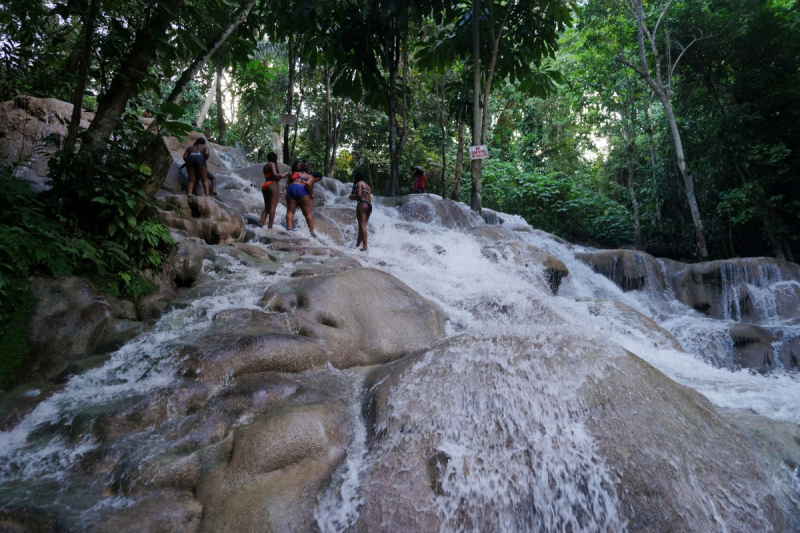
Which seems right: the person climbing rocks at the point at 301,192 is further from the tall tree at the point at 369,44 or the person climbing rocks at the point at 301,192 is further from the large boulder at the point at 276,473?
the large boulder at the point at 276,473

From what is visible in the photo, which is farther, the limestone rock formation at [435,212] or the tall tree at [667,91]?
the limestone rock formation at [435,212]

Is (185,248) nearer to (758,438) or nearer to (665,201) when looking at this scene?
(758,438)

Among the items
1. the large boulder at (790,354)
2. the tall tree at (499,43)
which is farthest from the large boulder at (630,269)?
the tall tree at (499,43)

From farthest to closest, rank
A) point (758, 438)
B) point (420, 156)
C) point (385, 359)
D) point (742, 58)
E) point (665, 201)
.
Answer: point (420, 156)
point (665, 201)
point (742, 58)
point (385, 359)
point (758, 438)

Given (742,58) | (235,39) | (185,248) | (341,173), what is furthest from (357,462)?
(341,173)

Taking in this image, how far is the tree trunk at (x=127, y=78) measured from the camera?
4.67 m

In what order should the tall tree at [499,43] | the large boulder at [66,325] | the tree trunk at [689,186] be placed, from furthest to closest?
the tree trunk at [689,186]
the tall tree at [499,43]
the large boulder at [66,325]

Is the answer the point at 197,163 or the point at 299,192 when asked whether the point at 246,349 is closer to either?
the point at 299,192

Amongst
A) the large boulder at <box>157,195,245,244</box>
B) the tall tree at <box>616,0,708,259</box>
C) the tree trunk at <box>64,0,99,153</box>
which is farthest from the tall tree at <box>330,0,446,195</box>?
the tree trunk at <box>64,0,99,153</box>

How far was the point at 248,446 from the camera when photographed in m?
2.77

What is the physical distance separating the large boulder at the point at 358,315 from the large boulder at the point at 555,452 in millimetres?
854

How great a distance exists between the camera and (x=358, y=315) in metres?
4.68

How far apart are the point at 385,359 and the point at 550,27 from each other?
32.9 feet

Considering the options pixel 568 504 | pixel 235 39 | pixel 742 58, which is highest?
pixel 742 58
